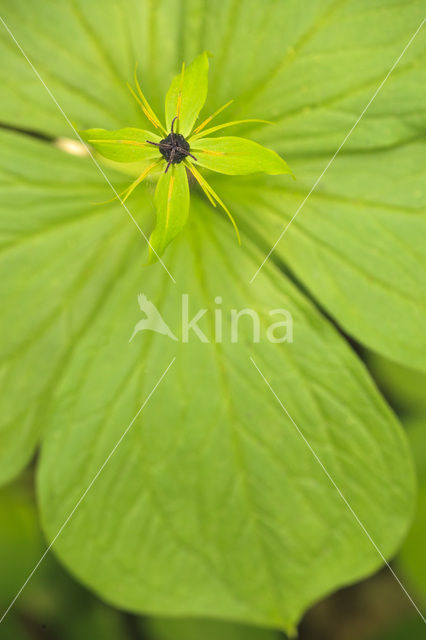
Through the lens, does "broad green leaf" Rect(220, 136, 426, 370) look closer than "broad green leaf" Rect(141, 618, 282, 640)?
Yes

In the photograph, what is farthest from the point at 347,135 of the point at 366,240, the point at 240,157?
the point at 240,157

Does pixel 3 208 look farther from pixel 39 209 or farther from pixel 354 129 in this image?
pixel 354 129

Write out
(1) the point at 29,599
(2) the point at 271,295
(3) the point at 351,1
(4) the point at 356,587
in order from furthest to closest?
1. (4) the point at 356,587
2. (1) the point at 29,599
3. (2) the point at 271,295
4. (3) the point at 351,1

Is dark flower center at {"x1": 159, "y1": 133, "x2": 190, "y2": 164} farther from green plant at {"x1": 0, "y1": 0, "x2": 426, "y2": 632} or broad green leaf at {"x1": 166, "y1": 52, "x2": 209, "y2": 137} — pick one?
green plant at {"x1": 0, "y1": 0, "x2": 426, "y2": 632}

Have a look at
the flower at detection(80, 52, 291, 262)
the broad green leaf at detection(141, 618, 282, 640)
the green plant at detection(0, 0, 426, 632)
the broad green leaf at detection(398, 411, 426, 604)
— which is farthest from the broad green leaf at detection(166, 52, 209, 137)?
the broad green leaf at detection(141, 618, 282, 640)

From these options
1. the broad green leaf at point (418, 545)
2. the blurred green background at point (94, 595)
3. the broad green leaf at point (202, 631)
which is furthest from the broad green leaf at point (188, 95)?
the broad green leaf at point (202, 631)

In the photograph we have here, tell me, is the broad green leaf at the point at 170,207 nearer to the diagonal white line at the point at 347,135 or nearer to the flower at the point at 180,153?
the flower at the point at 180,153

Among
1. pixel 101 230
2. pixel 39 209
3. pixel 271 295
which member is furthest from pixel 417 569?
pixel 39 209

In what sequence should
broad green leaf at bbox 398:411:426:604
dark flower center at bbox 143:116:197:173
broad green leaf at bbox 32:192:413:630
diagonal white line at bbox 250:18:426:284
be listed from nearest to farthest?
dark flower center at bbox 143:116:197:173 < diagonal white line at bbox 250:18:426:284 < broad green leaf at bbox 32:192:413:630 < broad green leaf at bbox 398:411:426:604
